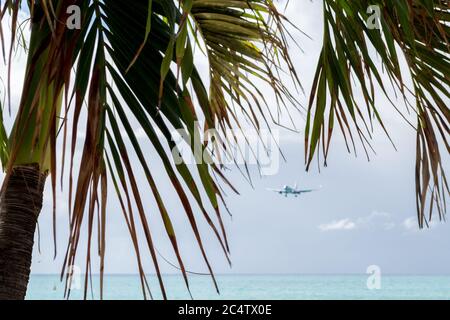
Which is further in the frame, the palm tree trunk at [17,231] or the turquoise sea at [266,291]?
the turquoise sea at [266,291]

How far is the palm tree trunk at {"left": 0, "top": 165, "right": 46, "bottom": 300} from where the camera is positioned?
3.95 ft

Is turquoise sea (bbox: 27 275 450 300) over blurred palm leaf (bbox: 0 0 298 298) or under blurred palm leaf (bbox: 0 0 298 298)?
under

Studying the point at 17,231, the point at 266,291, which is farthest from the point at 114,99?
the point at 266,291

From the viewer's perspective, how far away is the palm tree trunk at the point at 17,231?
1.21m

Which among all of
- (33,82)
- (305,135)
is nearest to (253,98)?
(305,135)

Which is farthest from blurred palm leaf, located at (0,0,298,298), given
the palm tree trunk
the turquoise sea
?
the turquoise sea

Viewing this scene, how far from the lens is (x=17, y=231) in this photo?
1221 mm

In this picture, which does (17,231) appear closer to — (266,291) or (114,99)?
(114,99)

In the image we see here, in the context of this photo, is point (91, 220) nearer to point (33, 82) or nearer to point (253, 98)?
point (33, 82)

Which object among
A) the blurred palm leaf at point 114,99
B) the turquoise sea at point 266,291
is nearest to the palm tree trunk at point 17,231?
the blurred palm leaf at point 114,99

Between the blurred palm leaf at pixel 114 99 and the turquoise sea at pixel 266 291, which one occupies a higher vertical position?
the blurred palm leaf at pixel 114 99

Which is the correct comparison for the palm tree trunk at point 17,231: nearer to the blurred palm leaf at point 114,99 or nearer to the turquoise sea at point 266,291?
the blurred palm leaf at point 114,99

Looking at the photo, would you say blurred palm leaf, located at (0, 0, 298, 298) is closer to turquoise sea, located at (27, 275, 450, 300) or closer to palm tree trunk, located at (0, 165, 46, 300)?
palm tree trunk, located at (0, 165, 46, 300)
